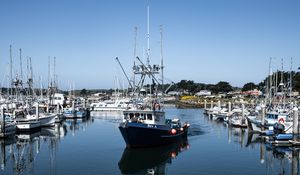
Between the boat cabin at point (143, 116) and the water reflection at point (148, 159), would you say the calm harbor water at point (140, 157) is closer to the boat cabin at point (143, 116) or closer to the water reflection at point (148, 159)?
the water reflection at point (148, 159)

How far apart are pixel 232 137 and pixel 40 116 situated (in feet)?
93.9

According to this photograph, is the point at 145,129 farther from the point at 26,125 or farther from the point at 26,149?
the point at 26,125

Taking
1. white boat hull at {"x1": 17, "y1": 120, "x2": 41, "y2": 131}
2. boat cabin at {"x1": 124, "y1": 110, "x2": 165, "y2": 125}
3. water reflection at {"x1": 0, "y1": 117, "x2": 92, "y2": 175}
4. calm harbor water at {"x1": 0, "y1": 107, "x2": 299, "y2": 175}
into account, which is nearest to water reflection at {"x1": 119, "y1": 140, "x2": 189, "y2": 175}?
calm harbor water at {"x1": 0, "y1": 107, "x2": 299, "y2": 175}

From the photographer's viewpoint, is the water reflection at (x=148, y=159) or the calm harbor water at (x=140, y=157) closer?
the calm harbor water at (x=140, y=157)

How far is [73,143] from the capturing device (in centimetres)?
4738

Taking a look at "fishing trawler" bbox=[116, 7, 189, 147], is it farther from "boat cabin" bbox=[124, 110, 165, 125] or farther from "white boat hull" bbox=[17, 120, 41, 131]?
"white boat hull" bbox=[17, 120, 41, 131]

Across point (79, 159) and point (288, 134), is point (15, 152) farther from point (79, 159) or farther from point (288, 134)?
point (288, 134)

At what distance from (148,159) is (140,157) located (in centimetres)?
91

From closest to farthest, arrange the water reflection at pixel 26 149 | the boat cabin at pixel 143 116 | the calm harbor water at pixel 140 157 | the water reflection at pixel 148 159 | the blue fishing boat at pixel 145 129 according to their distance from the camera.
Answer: the calm harbor water at pixel 140 157
the water reflection at pixel 148 159
the water reflection at pixel 26 149
the blue fishing boat at pixel 145 129
the boat cabin at pixel 143 116

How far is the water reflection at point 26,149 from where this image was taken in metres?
32.8

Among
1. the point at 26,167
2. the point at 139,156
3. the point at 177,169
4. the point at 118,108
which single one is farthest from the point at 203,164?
the point at 118,108

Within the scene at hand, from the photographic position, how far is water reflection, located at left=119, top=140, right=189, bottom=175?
32125mm

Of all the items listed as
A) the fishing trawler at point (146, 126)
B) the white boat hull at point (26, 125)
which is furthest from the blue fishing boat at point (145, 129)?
the white boat hull at point (26, 125)

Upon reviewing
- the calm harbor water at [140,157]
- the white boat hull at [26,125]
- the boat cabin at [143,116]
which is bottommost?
the calm harbor water at [140,157]
